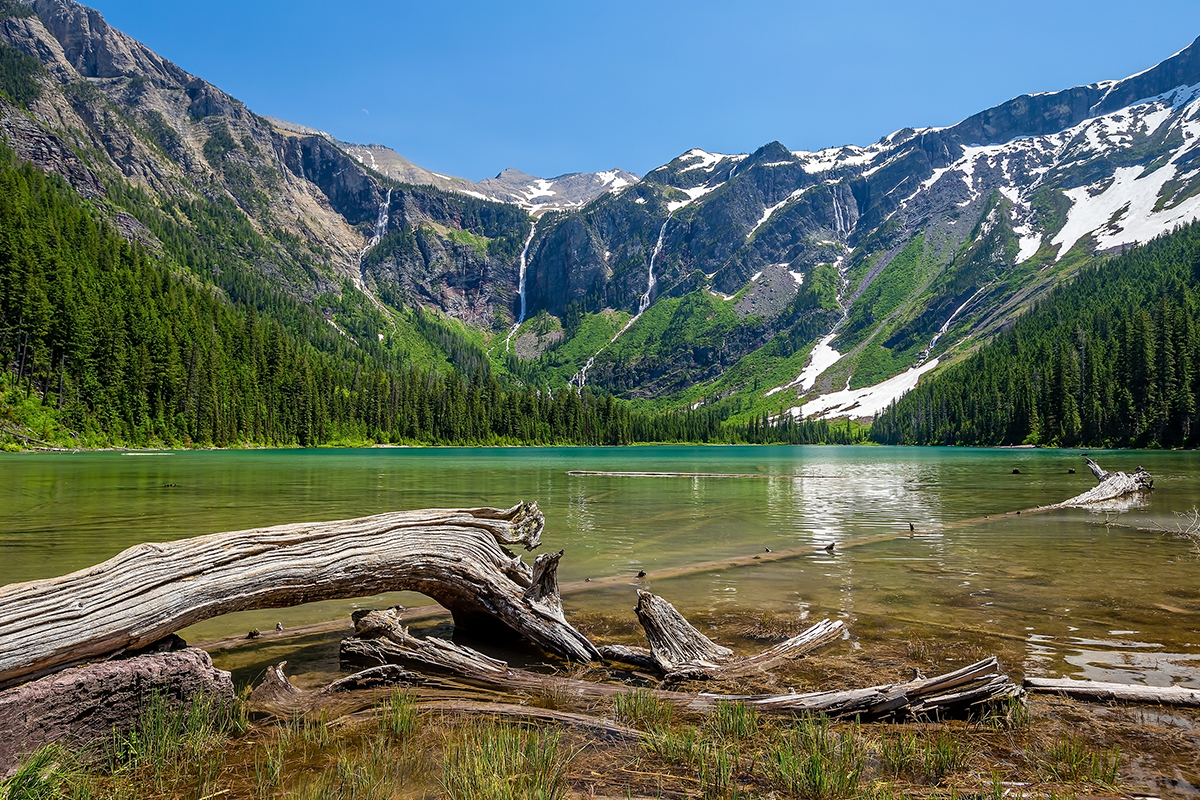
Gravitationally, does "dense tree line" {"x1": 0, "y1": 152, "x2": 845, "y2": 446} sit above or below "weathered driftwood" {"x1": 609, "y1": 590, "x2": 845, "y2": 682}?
above

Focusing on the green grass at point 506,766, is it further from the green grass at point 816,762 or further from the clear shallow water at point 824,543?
the clear shallow water at point 824,543

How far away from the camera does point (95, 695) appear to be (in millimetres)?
5902

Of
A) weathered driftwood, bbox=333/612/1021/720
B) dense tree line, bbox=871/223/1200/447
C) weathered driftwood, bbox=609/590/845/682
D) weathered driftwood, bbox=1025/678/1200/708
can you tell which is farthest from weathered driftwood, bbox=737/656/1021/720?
dense tree line, bbox=871/223/1200/447

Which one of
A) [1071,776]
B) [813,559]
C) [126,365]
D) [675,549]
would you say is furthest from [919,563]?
[126,365]

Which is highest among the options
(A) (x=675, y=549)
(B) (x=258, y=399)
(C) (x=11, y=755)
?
(B) (x=258, y=399)

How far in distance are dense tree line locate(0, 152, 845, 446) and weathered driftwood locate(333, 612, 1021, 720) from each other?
9704 centimetres

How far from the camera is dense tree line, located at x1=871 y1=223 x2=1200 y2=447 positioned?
100 m

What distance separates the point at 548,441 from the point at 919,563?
173 metres

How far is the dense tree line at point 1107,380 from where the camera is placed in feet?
329

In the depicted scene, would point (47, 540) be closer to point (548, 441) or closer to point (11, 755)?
point (11, 755)

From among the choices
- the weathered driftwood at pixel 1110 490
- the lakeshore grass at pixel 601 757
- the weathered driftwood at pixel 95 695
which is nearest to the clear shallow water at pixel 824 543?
the weathered driftwood at pixel 1110 490

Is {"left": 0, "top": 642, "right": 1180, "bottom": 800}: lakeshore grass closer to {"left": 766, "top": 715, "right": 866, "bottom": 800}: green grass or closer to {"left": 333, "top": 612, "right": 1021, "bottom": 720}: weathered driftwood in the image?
{"left": 766, "top": 715, "right": 866, "bottom": 800}: green grass

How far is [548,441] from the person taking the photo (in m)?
188

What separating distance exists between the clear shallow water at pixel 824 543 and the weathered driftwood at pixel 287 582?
2.83 m
